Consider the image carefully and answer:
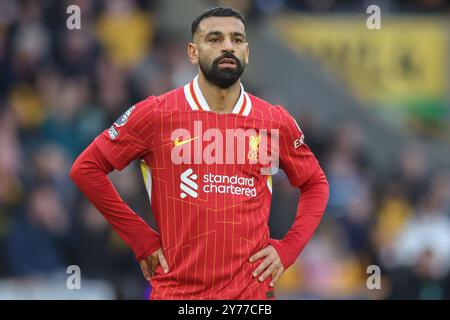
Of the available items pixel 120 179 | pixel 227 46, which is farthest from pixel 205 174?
pixel 120 179

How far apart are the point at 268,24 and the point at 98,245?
4.82 meters

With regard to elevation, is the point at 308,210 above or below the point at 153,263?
above

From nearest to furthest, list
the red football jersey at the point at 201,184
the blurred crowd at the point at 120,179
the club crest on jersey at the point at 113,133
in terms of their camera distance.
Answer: the red football jersey at the point at 201,184
the club crest on jersey at the point at 113,133
the blurred crowd at the point at 120,179

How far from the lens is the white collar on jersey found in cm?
686

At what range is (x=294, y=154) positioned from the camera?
7047 millimetres

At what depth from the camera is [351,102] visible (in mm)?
15273

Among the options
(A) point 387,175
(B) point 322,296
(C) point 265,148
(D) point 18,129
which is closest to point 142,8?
(D) point 18,129

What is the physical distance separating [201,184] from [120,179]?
5594 millimetres

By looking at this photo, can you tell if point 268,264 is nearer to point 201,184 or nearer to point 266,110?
point 201,184

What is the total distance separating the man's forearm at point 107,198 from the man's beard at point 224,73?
2.61 ft

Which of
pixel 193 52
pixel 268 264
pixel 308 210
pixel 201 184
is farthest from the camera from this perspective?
pixel 308 210

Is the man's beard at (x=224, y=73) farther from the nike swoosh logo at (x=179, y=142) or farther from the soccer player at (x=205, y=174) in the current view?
the nike swoosh logo at (x=179, y=142)

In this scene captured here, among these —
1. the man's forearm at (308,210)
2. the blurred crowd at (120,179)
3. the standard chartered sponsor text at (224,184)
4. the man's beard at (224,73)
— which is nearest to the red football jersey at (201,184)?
the standard chartered sponsor text at (224,184)

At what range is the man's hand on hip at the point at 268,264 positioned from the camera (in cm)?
682
